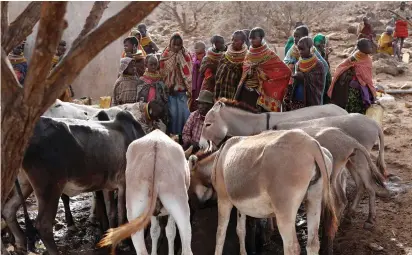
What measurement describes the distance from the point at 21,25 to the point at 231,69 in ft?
14.3

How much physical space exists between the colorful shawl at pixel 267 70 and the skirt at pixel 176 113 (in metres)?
1.03

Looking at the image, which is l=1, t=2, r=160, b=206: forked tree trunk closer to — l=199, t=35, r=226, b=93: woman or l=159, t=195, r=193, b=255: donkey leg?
l=159, t=195, r=193, b=255: donkey leg

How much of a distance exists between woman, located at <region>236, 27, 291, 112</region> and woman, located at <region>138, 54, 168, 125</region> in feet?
3.61

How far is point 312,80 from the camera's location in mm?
7848

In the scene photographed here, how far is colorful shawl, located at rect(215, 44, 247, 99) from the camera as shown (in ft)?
26.3

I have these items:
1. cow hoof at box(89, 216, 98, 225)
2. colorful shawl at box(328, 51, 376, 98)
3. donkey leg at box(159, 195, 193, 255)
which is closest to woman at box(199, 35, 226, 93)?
colorful shawl at box(328, 51, 376, 98)

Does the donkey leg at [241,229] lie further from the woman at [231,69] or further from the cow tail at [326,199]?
the woman at [231,69]

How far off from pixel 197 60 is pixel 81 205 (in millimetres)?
3056

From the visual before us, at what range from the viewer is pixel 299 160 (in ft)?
15.9

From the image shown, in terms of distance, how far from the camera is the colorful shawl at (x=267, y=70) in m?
7.68

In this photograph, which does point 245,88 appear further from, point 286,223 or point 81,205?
point 286,223

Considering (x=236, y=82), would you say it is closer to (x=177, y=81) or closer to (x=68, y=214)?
(x=177, y=81)

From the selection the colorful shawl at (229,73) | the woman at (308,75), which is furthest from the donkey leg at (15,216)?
the woman at (308,75)

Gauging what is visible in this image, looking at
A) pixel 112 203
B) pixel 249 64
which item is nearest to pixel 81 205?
pixel 112 203
